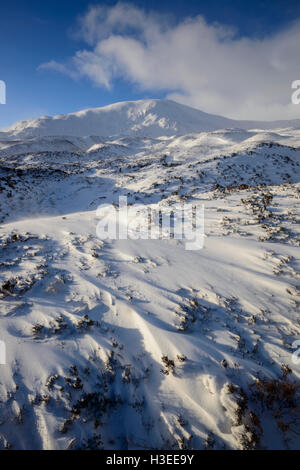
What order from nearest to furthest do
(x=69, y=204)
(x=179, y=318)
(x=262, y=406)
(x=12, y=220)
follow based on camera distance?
(x=262, y=406) → (x=179, y=318) → (x=12, y=220) → (x=69, y=204)

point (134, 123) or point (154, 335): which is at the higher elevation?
point (134, 123)

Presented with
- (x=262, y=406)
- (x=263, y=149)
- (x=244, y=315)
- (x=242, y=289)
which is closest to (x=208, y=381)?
(x=262, y=406)

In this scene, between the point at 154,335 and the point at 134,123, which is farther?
the point at 134,123

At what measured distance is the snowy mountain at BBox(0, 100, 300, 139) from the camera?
90062 mm

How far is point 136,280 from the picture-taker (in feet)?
15.0

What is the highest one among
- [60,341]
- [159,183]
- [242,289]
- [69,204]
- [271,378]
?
[159,183]

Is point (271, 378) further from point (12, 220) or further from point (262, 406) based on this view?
point (12, 220)

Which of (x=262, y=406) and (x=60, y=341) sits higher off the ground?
(x=60, y=341)

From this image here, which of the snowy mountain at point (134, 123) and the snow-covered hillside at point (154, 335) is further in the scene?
the snowy mountain at point (134, 123)

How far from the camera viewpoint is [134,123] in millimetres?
106812

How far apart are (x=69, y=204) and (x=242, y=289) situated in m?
11.8

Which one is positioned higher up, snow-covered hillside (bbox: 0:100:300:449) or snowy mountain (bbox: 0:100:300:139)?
snowy mountain (bbox: 0:100:300:139)

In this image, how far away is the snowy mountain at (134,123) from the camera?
90062mm

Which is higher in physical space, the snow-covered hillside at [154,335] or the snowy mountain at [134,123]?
the snowy mountain at [134,123]
